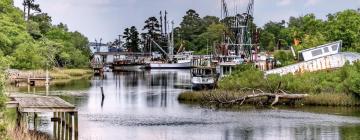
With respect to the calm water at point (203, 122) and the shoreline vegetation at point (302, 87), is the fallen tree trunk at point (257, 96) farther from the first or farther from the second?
the calm water at point (203, 122)

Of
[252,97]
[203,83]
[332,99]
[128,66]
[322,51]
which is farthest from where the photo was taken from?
[128,66]

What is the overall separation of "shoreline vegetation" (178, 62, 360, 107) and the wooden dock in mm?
23394

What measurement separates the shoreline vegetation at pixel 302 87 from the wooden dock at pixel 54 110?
2339 centimetres

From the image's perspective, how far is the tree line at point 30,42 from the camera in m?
83.9

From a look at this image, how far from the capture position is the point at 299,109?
57.3 meters

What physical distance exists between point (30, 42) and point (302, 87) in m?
46.5

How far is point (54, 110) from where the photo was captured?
35.5 meters

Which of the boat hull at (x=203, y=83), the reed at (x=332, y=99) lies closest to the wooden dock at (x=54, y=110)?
the reed at (x=332, y=99)

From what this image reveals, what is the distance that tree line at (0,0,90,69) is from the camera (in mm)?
83931

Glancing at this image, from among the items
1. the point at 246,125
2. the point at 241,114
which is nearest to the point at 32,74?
the point at 241,114

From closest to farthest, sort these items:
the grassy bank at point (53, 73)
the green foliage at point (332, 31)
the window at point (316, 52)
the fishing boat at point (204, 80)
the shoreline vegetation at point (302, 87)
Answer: the shoreline vegetation at point (302, 87) < the window at point (316, 52) < the fishing boat at point (204, 80) < the grassy bank at point (53, 73) < the green foliage at point (332, 31)

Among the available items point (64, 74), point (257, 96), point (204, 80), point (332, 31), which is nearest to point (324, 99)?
point (257, 96)

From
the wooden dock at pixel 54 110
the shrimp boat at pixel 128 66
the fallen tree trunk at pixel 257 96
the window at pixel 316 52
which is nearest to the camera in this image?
the wooden dock at pixel 54 110

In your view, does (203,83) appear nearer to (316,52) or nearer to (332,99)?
(316,52)
